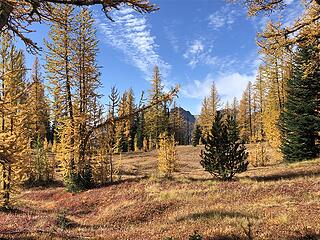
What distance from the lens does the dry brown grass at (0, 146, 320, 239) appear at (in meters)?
8.56

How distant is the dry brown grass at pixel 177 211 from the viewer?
8.56 m

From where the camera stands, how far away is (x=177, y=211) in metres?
14.5

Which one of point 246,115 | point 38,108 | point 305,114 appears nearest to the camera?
point 305,114

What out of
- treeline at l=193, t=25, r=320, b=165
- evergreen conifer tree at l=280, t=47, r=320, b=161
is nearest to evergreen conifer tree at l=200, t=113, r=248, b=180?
treeline at l=193, t=25, r=320, b=165

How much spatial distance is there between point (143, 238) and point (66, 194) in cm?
1811

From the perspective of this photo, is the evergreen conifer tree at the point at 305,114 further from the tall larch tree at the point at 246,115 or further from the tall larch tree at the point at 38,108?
the tall larch tree at the point at 246,115

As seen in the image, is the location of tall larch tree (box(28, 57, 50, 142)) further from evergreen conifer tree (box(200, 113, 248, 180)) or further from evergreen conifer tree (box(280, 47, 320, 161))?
evergreen conifer tree (box(280, 47, 320, 161))

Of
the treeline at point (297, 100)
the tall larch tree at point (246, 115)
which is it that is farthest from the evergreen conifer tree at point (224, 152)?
the tall larch tree at point (246, 115)

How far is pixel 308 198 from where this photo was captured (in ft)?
42.6

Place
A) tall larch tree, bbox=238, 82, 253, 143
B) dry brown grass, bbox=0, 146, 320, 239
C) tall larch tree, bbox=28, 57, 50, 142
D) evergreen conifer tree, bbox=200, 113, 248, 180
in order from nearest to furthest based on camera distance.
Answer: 1. dry brown grass, bbox=0, 146, 320, 239
2. evergreen conifer tree, bbox=200, 113, 248, 180
3. tall larch tree, bbox=28, 57, 50, 142
4. tall larch tree, bbox=238, 82, 253, 143

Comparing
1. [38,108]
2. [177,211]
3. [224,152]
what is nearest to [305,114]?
[224,152]

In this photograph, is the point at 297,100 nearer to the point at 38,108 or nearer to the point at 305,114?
the point at 305,114

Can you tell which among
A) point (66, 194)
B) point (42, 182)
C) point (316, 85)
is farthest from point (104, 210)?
point (316, 85)

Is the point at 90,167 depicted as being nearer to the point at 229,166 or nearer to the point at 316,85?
the point at 229,166
